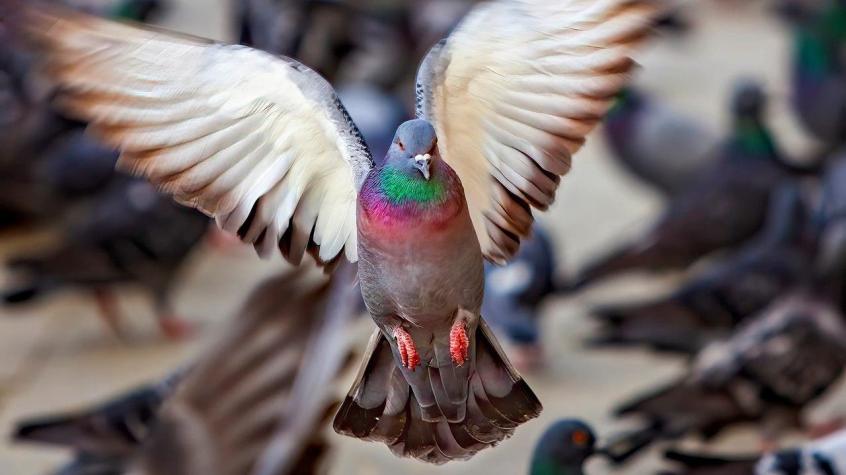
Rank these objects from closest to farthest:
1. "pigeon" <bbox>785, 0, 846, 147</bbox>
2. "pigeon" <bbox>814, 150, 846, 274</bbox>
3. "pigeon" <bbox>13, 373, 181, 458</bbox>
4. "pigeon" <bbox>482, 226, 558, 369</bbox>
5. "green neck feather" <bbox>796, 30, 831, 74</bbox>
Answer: "pigeon" <bbox>13, 373, 181, 458</bbox>
"pigeon" <bbox>814, 150, 846, 274</bbox>
"pigeon" <bbox>482, 226, 558, 369</bbox>
"pigeon" <bbox>785, 0, 846, 147</bbox>
"green neck feather" <bbox>796, 30, 831, 74</bbox>

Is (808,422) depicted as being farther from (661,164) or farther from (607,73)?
(607,73)

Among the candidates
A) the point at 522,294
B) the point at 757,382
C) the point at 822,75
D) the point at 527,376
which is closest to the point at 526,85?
the point at 757,382

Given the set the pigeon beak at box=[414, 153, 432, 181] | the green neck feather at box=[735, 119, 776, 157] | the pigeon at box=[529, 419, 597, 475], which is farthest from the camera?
the green neck feather at box=[735, 119, 776, 157]

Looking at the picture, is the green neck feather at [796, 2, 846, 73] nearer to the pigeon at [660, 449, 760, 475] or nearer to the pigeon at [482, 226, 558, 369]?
the pigeon at [482, 226, 558, 369]

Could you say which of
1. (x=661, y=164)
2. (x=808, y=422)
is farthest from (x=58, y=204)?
(x=808, y=422)

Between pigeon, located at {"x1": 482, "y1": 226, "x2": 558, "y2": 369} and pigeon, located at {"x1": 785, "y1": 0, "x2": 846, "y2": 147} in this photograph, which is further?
pigeon, located at {"x1": 785, "y1": 0, "x2": 846, "y2": 147}

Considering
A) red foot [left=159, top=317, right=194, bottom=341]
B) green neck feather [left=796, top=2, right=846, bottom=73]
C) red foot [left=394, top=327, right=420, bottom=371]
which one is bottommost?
red foot [left=159, top=317, right=194, bottom=341]

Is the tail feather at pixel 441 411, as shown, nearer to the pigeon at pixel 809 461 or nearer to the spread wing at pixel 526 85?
the spread wing at pixel 526 85

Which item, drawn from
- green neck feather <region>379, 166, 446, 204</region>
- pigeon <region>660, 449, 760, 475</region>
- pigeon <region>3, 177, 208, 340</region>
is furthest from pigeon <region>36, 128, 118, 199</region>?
green neck feather <region>379, 166, 446, 204</region>
